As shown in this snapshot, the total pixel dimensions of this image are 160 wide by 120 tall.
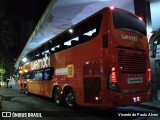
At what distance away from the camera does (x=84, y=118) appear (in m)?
8.27

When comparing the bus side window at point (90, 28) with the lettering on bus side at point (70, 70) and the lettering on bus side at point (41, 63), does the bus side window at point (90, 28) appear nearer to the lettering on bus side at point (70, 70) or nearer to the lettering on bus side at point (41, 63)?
the lettering on bus side at point (70, 70)

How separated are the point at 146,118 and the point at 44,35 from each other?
14216 mm

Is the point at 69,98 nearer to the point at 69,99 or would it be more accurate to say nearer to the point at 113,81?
the point at 69,99

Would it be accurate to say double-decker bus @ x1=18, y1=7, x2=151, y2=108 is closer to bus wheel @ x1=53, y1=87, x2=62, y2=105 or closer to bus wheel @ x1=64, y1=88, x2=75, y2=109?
bus wheel @ x1=64, y1=88, x2=75, y2=109

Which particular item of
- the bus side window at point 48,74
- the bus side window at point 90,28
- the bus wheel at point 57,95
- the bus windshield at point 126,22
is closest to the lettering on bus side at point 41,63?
the bus side window at point 48,74

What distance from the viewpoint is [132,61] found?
834 centimetres

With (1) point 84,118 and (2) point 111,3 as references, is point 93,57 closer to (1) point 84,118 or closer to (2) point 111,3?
(1) point 84,118

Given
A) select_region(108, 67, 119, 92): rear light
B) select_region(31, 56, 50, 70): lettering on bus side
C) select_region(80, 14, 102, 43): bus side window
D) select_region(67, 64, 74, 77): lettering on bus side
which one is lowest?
select_region(108, 67, 119, 92): rear light

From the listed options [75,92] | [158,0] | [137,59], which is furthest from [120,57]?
[158,0]

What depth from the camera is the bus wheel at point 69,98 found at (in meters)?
10.4

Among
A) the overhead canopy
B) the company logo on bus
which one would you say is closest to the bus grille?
the company logo on bus

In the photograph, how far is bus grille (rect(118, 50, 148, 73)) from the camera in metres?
7.97

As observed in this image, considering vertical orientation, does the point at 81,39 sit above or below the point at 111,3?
below

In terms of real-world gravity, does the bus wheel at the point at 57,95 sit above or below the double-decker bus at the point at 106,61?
below
